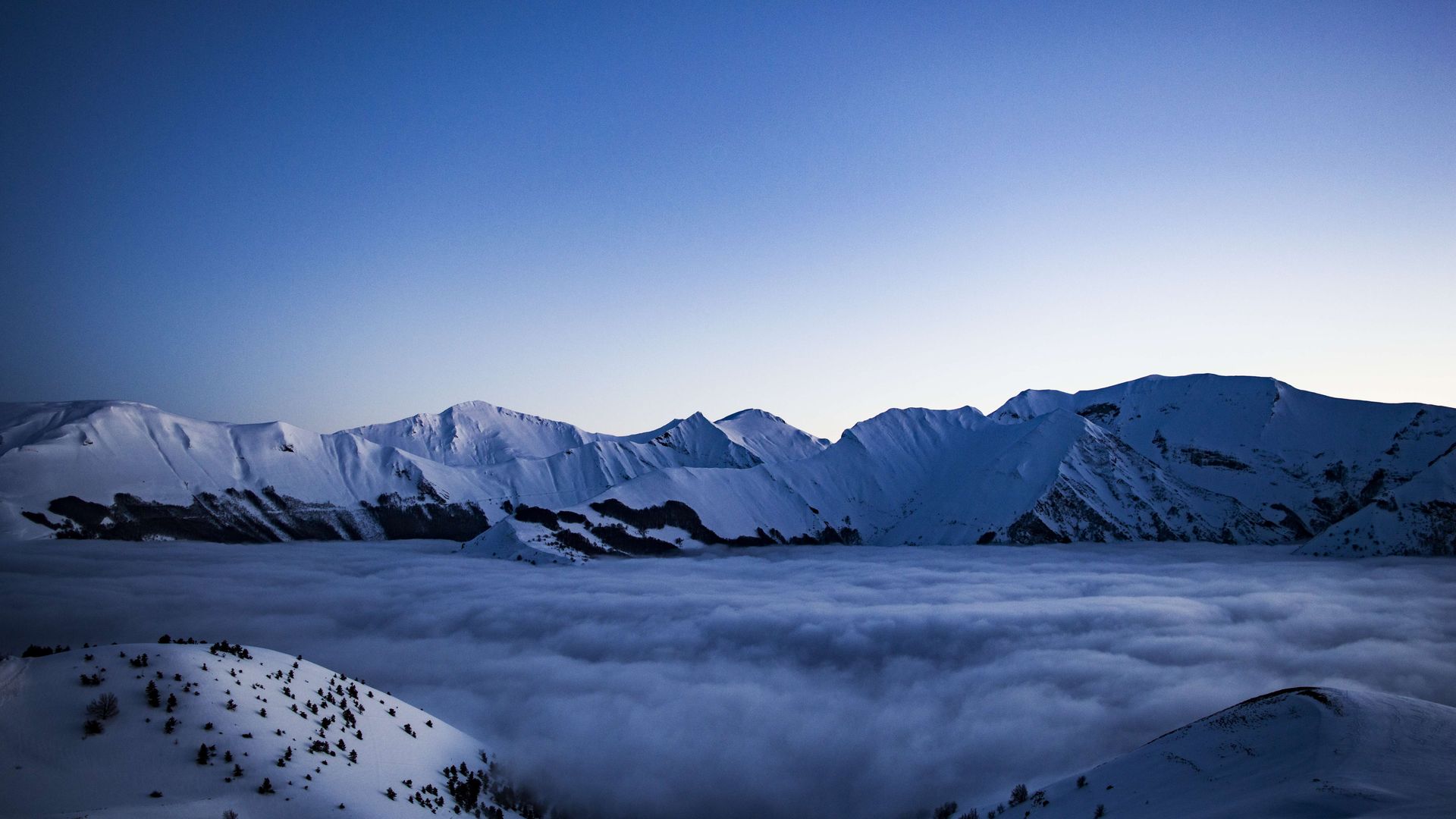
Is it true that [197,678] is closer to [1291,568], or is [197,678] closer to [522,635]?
[522,635]

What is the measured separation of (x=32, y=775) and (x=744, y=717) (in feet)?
196

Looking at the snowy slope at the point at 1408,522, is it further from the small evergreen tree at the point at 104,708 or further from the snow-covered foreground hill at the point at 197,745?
the small evergreen tree at the point at 104,708

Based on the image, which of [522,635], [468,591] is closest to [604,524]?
[468,591]

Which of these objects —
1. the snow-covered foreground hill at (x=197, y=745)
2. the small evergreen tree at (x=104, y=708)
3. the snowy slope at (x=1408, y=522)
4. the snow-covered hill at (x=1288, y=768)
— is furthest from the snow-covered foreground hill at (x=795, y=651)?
the snowy slope at (x=1408, y=522)

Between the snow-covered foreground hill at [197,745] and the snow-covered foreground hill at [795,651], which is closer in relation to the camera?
the snow-covered foreground hill at [197,745]

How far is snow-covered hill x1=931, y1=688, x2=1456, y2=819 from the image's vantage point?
27.0 m

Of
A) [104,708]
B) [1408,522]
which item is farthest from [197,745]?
[1408,522]

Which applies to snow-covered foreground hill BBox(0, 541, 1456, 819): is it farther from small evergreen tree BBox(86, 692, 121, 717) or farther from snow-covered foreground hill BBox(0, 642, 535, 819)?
snow-covered foreground hill BBox(0, 642, 535, 819)

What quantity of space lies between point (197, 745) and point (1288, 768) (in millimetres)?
52231

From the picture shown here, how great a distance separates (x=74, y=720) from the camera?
1235 inches

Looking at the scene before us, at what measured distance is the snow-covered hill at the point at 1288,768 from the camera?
27016 millimetres

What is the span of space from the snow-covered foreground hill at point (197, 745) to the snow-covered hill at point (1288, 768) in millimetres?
38358

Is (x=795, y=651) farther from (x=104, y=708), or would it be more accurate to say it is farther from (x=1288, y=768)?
(x=104, y=708)

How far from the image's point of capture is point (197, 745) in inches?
1297
